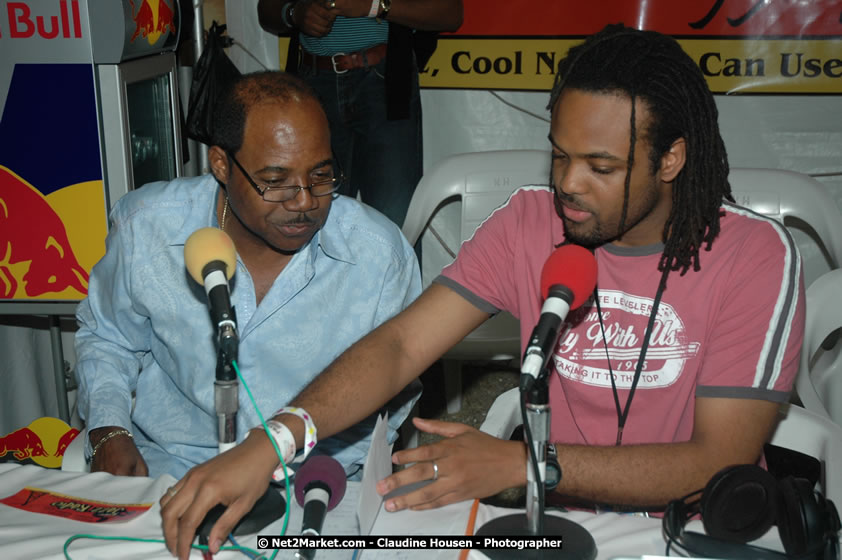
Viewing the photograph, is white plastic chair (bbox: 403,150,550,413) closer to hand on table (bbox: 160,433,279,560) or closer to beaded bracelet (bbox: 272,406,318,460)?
beaded bracelet (bbox: 272,406,318,460)

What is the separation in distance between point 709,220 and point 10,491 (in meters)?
1.58

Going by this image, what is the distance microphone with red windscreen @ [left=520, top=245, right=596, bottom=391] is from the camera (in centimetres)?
126

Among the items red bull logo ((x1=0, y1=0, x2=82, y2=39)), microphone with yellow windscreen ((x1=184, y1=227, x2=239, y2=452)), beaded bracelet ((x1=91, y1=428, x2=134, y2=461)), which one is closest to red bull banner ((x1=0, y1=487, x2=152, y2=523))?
microphone with yellow windscreen ((x1=184, y1=227, x2=239, y2=452))

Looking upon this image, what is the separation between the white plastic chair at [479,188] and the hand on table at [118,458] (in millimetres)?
1666

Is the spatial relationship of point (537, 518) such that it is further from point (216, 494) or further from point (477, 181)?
point (477, 181)

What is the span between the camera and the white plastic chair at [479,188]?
3506 millimetres

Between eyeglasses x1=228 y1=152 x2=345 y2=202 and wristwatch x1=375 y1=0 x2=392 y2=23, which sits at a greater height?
wristwatch x1=375 y1=0 x2=392 y2=23

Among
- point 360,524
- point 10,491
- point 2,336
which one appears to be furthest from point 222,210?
point 2,336

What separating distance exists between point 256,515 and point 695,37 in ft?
10.5

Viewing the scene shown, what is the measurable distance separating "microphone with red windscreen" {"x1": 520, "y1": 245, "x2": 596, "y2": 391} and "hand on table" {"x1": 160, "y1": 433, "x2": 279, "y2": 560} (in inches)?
20.9

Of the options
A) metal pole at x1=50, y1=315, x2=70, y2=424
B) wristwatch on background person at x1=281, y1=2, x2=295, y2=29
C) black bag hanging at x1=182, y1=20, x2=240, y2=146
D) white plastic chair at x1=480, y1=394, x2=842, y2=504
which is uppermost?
wristwatch on background person at x1=281, y1=2, x2=295, y2=29

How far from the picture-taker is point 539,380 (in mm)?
1297

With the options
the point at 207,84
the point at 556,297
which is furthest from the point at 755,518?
the point at 207,84

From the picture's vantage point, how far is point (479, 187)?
3541mm
